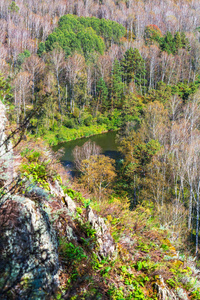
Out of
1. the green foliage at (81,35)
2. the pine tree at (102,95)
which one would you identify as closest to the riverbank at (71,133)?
the pine tree at (102,95)

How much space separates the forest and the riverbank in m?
0.19

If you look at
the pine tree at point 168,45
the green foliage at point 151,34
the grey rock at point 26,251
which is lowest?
the grey rock at point 26,251

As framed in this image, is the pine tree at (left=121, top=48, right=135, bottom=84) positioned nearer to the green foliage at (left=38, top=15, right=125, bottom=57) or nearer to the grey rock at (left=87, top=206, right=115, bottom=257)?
the green foliage at (left=38, top=15, right=125, bottom=57)

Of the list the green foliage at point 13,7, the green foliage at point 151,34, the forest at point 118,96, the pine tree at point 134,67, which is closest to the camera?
the forest at point 118,96

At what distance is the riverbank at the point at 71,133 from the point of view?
33.7 metres

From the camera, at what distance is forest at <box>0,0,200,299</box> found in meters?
18.2

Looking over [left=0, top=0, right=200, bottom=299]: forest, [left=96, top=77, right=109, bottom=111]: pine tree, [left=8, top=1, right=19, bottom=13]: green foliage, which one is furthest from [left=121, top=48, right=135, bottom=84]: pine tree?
[left=8, top=1, right=19, bottom=13]: green foliage

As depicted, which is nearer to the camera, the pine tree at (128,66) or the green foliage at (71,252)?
the green foliage at (71,252)

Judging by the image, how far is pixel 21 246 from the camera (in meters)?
2.44

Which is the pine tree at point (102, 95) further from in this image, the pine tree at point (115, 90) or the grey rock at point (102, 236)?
the grey rock at point (102, 236)

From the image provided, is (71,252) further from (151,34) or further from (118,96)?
(151,34)

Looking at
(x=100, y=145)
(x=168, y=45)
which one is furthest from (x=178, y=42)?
(x=100, y=145)

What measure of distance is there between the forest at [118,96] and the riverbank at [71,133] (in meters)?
0.19

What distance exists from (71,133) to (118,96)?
18001 millimetres
